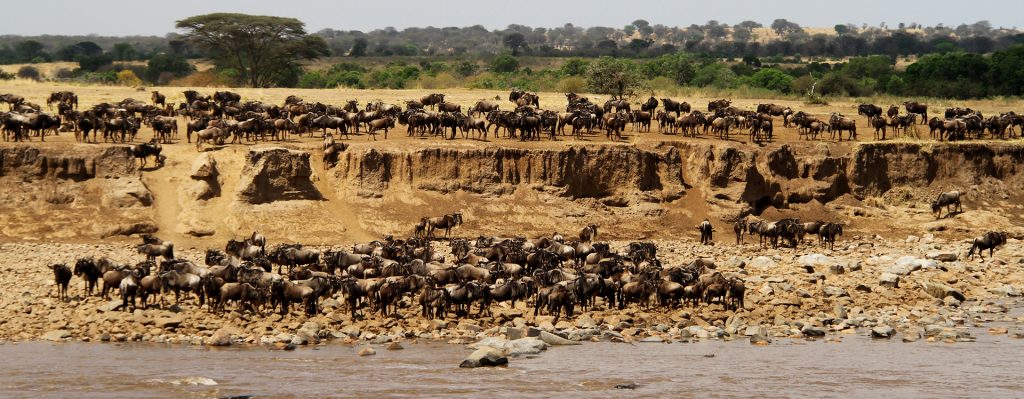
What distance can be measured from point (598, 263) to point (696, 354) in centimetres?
691

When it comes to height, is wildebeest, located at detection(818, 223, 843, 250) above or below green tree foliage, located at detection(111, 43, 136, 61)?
below

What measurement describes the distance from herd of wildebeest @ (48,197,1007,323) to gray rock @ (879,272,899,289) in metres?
4.12

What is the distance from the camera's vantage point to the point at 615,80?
190 feet

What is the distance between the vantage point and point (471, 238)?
3744 cm

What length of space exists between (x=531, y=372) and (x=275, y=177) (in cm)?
1776

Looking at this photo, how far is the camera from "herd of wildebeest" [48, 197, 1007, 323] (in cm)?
2584

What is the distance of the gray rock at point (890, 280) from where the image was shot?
30.5 metres

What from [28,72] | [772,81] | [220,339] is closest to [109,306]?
[220,339]

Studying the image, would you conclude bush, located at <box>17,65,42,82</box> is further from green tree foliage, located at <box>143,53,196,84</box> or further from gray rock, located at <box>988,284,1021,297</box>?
gray rock, located at <box>988,284,1021,297</box>

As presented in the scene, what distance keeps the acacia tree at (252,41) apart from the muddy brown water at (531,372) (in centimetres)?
4523

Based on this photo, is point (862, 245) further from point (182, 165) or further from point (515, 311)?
point (182, 165)

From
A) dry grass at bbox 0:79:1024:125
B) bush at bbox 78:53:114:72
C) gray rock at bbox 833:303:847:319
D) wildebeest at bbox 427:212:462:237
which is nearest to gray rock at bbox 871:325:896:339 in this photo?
gray rock at bbox 833:303:847:319

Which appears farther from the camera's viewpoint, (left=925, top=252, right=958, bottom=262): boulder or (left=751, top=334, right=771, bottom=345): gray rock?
(left=925, top=252, right=958, bottom=262): boulder

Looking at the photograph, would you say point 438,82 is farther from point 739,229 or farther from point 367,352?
point 367,352
